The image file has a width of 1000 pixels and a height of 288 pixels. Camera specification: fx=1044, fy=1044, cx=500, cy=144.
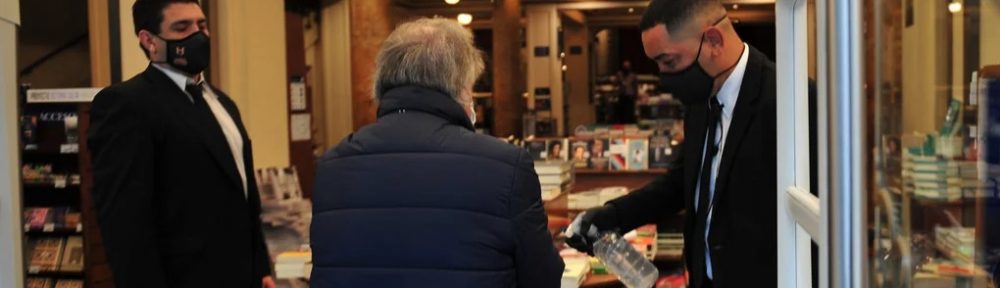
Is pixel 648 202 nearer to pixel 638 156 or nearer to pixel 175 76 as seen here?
pixel 175 76

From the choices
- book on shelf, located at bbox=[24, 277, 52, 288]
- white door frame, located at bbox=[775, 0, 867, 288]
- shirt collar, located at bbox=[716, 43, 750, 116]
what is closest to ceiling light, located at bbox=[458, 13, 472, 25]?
book on shelf, located at bbox=[24, 277, 52, 288]

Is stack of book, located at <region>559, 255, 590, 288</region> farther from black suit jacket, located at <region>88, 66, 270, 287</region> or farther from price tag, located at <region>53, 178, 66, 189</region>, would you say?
price tag, located at <region>53, 178, 66, 189</region>

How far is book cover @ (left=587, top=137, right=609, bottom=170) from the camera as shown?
6.66 metres

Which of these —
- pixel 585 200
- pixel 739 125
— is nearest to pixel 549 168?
pixel 585 200

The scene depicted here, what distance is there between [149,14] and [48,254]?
3549 millimetres

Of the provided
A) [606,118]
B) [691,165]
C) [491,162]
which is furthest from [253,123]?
[606,118]

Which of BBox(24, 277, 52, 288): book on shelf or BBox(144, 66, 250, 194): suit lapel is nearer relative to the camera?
BBox(144, 66, 250, 194): suit lapel

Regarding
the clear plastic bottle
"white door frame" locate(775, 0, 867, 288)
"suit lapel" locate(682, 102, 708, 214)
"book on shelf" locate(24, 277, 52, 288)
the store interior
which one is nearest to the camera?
"white door frame" locate(775, 0, 867, 288)

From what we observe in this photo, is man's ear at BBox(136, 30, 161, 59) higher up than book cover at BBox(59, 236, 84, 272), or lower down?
higher up

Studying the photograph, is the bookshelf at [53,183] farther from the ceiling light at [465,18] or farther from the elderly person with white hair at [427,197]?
the ceiling light at [465,18]

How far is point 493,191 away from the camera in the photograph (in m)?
2.04

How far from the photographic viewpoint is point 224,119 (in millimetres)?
3225

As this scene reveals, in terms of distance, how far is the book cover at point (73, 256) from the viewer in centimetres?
610

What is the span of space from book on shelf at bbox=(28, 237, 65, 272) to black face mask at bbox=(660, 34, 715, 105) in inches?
179
